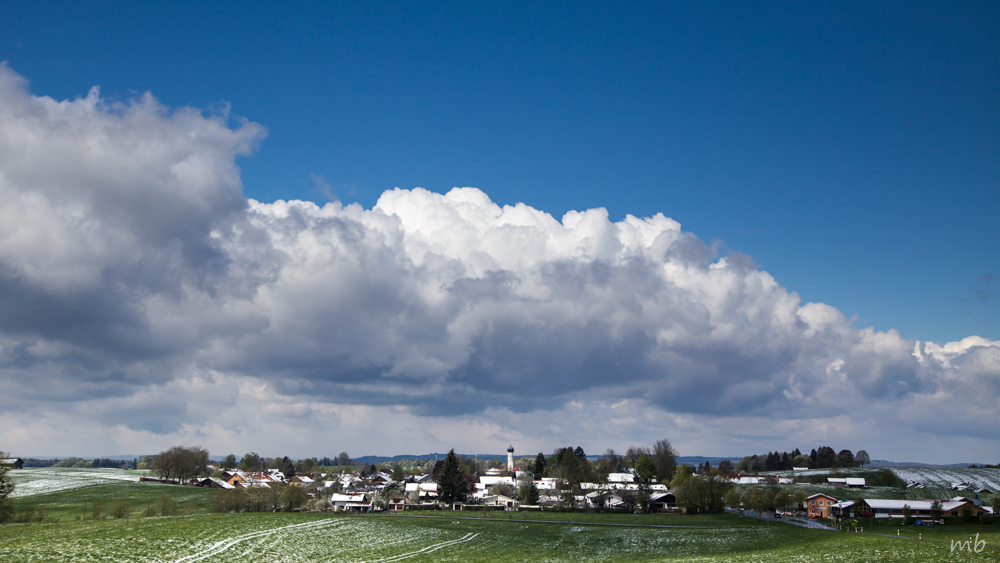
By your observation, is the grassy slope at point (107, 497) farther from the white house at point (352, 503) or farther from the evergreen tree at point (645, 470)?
the evergreen tree at point (645, 470)

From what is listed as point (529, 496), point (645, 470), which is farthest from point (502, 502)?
point (645, 470)

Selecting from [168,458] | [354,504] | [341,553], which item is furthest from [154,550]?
[168,458]

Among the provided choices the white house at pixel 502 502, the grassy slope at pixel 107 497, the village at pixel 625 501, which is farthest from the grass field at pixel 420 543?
the grassy slope at pixel 107 497

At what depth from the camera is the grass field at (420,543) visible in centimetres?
4228

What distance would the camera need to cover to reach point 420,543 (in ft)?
189

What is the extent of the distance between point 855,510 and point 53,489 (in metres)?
175

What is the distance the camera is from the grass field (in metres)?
42.3

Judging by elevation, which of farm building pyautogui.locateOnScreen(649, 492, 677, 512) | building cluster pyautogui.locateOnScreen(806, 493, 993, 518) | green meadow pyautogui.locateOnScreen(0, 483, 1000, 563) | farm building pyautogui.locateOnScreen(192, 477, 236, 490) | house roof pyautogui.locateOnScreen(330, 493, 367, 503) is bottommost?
farm building pyautogui.locateOnScreen(192, 477, 236, 490)

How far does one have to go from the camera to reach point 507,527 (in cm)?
7769

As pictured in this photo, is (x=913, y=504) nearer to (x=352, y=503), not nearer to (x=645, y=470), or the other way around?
(x=645, y=470)

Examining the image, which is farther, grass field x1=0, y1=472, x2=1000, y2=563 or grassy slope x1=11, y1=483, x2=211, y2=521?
grassy slope x1=11, y1=483, x2=211, y2=521

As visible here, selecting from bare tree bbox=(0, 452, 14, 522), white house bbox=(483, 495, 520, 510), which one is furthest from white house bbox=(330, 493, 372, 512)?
bare tree bbox=(0, 452, 14, 522)

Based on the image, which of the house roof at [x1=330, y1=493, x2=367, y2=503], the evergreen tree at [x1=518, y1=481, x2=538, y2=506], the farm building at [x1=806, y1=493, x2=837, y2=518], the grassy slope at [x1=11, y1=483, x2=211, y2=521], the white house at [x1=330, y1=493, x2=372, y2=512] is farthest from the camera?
the evergreen tree at [x1=518, y1=481, x2=538, y2=506]

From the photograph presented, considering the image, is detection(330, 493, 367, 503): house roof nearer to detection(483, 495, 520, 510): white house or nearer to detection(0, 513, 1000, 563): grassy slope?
detection(483, 495, 520, 510): white house
